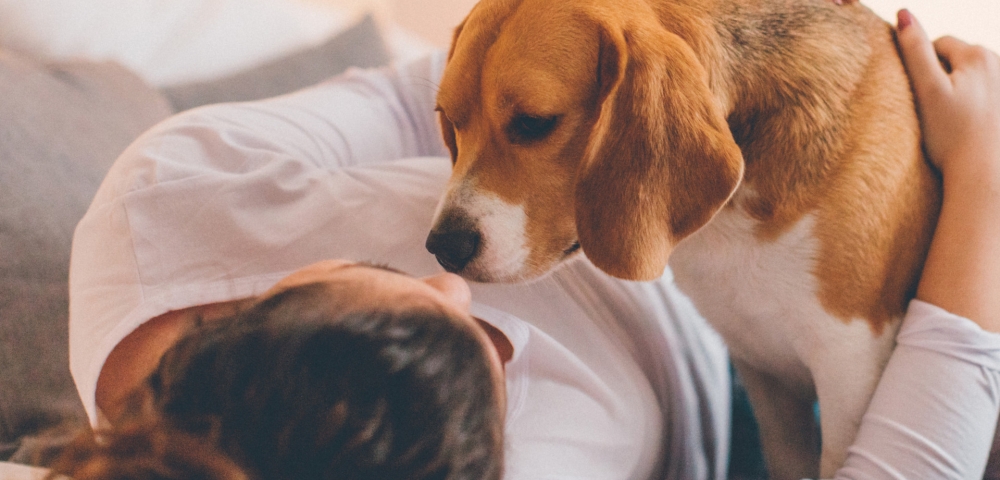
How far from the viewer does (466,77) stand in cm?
87

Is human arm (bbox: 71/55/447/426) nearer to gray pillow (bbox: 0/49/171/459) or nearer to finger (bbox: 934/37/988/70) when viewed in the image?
gray pillow (bbox: 0/49/171/459)

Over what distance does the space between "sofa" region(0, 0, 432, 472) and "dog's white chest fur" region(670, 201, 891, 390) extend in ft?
2.58

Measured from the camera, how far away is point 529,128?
2.76 feet

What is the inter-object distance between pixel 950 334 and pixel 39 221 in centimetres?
124

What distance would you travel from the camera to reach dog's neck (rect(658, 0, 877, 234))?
84 cm

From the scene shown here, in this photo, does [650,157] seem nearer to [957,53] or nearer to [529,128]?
[529,128]

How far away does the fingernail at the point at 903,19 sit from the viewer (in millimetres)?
999

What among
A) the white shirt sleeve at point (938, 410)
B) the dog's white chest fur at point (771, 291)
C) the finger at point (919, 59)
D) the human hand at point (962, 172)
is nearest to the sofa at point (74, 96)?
the dog's white chest fur at point (771, 291)

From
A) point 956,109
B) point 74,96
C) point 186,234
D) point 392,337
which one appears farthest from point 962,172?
point 74,96

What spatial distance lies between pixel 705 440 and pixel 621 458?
0.25m

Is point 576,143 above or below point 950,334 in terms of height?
above

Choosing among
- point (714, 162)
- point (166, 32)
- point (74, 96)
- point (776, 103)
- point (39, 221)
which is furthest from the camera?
point (166, 32)

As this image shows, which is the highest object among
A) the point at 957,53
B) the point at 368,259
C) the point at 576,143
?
the point at 957,53

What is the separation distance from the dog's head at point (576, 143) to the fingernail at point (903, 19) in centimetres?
45
